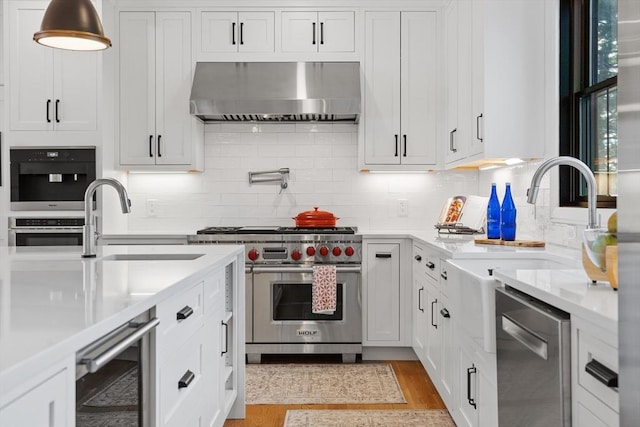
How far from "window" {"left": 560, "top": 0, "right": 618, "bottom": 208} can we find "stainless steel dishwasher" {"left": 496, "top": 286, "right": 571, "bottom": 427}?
1260mm

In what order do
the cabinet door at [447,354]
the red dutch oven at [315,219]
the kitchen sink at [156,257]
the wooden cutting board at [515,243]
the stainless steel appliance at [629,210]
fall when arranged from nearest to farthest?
1. the stainless steel appliance at [629,210]
2. the kitchen sink at [156,257]
3. the cabinet door at [447,354]
4. the wooden cutting board at [515,243]
5. the red dutch oven at [315,219]

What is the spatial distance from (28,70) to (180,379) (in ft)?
10.7

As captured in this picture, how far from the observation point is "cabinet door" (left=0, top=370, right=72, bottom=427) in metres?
0.78

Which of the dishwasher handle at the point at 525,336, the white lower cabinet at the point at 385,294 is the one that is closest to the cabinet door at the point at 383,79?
the white lower cabinet at the point at 385,294

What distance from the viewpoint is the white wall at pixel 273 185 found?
4.63 metres

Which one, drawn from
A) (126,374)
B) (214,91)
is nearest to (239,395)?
(126,374)

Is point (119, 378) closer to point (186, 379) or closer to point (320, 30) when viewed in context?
point (186, 379)

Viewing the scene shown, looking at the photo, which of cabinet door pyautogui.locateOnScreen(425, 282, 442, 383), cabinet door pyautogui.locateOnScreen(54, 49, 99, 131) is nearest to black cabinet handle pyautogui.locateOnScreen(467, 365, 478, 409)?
cabinet door pyautogui.locateOnScreen(425, 282, 442, 383)

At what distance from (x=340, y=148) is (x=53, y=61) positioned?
2.26 metres

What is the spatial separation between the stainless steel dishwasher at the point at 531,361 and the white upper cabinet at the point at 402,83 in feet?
8.62

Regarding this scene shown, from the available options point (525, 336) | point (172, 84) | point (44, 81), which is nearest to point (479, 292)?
point (525, 336)

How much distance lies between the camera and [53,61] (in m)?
4.10

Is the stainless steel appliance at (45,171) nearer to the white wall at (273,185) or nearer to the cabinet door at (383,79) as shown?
the white wall at (273,185)

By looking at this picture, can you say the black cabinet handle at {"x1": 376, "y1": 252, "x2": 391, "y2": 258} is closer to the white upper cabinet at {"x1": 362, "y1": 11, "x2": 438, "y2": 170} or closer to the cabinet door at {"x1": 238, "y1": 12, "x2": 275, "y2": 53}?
the white upper cabinet at {"x1": 362, "y1": 11, "x2": 438, "y2": 170}
